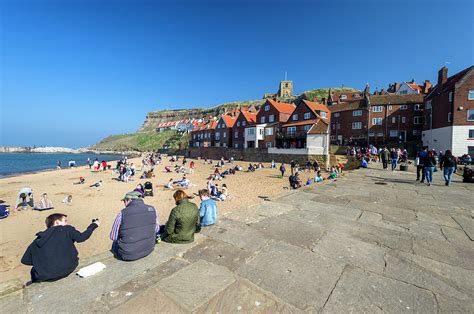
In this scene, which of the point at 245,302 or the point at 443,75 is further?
the point at 443,75

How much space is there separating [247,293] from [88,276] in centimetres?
231

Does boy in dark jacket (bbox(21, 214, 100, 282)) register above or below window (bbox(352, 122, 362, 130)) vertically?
below

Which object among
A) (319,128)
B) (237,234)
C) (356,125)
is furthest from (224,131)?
(237,234)

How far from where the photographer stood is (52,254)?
306cm

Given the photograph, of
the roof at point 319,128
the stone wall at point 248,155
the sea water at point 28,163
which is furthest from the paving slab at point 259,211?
the sea water at point 28,163

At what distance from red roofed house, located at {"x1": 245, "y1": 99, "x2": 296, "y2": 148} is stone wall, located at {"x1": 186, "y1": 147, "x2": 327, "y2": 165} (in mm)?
3722

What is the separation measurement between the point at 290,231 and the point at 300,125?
1370 inches

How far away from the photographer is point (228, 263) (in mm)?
3426

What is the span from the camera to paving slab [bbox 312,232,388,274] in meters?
3.47

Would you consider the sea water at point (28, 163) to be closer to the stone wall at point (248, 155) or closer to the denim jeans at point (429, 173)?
the stone wall at point (248, 155)

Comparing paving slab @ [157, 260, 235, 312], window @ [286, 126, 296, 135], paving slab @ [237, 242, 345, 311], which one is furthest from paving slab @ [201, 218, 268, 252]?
window @ [286, 126, 296, 135]

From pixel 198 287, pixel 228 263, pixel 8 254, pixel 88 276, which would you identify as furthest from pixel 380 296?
pixel 8 254

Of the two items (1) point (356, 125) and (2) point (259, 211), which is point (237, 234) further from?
(1) point (356, 125)

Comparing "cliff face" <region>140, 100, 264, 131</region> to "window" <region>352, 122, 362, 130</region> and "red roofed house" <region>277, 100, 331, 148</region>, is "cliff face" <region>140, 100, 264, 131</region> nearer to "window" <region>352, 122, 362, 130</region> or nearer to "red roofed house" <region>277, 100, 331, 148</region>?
"red roofed house" <region>277, 100, 331, 148</region>
